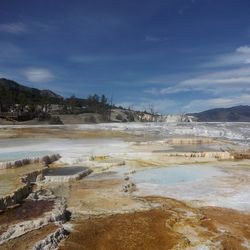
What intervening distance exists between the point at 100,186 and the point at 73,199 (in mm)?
1436

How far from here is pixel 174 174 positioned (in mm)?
11422

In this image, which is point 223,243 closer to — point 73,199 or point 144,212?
point 144,212

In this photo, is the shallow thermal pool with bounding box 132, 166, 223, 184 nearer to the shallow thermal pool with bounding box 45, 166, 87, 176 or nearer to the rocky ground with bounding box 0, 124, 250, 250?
the rocky ground with bounding box 0, 124, 250, 250

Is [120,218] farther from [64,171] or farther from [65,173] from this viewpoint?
[64,171]

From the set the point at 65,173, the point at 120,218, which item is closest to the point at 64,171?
the point at 65,173

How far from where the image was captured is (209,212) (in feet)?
24.2

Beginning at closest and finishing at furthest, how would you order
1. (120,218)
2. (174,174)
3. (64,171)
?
(120,218)
(174,174)
(64,171)

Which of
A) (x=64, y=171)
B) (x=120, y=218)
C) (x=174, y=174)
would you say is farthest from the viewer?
Result: (x=64, y=171)

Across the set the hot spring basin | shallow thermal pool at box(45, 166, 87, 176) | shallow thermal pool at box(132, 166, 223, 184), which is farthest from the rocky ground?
shallow thermal pool at box(45, 166, 87, 176)

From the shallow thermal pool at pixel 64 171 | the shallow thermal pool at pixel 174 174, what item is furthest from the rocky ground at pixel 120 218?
the shallow thermal pool at pixel 64 171

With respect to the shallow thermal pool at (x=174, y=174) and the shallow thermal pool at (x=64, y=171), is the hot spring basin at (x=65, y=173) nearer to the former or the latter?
the shallow thermal pool at (x=64, y=171)

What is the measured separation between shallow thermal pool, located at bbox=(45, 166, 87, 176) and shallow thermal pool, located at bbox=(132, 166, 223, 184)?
184 cm

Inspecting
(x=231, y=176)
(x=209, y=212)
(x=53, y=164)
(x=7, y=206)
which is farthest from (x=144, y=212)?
(x=53, y=164)

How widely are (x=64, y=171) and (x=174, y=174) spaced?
3.38 m
